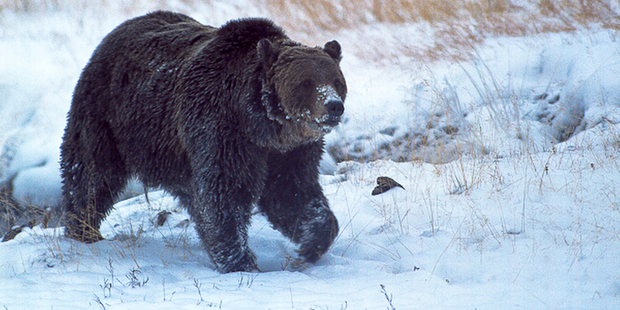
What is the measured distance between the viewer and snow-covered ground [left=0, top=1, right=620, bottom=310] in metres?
3.19

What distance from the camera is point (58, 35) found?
10328 millimetres

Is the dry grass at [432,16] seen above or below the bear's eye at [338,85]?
below

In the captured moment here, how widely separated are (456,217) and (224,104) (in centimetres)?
235

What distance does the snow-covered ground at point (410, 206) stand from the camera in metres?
3.19

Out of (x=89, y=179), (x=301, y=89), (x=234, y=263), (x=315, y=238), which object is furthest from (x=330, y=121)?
(x=89, y=179)

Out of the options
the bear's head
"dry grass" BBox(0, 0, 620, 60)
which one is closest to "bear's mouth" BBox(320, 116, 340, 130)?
the bear's head

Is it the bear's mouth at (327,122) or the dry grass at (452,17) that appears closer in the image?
the bear's mouth at (327,122)

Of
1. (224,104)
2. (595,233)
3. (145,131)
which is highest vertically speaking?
(224,104)

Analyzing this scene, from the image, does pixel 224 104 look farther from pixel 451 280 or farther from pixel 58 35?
pixel 58 35

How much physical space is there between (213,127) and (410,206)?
226cm

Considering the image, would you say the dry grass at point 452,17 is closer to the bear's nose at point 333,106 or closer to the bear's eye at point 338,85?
the bear's eye at point 338,85

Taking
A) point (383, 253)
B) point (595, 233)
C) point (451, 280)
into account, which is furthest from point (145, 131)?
point (595, 233)

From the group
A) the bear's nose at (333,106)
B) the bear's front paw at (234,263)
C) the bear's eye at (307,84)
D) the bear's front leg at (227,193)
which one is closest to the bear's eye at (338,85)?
the bear's eye at (307,84)

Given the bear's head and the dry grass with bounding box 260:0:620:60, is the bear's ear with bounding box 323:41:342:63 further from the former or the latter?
the dry grass with bounding box 260:0:620:60
